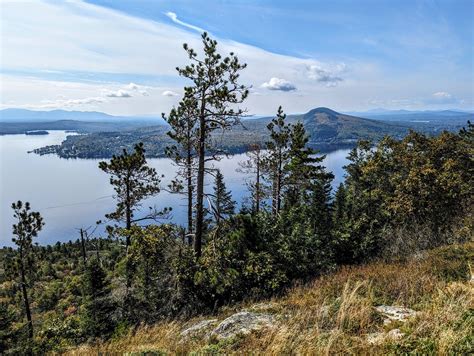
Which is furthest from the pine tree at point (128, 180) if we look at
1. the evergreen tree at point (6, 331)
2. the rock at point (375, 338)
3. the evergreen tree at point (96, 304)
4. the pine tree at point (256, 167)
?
the rock at point (375, 338)

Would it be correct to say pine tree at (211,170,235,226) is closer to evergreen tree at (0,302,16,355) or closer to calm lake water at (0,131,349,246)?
evergreen tree at (0,302,16,355)

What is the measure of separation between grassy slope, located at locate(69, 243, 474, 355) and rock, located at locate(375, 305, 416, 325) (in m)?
0.13

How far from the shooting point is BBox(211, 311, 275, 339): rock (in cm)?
608

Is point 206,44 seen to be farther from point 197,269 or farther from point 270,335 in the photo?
point 270,335

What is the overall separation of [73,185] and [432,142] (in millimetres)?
168843

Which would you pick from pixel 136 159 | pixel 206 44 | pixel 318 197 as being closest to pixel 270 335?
pixel 206 44

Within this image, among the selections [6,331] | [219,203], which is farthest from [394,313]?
[219,203]

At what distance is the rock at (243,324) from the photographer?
19.9 feet

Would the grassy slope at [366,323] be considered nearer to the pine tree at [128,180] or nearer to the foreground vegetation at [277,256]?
the foreground vegetation at [277,256]

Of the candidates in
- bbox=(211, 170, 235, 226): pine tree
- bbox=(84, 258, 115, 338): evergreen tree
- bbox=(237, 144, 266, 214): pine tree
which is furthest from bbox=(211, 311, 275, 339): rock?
bbox=(237, 144, 266, 214): pine tree

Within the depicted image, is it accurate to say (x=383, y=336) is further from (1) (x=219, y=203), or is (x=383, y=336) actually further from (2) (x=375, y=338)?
(1) (x=219, y=203)

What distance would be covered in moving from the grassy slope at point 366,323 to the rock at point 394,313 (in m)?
0.13

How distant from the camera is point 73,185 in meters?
164

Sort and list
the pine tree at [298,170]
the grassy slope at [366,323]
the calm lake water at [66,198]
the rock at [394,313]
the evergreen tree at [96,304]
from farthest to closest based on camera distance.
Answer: the calm lake water at [66,198], the pine tree at [298,170], the evergreen tree at [96,304], the rock at [394,313], the grassy slope at [366,323]
